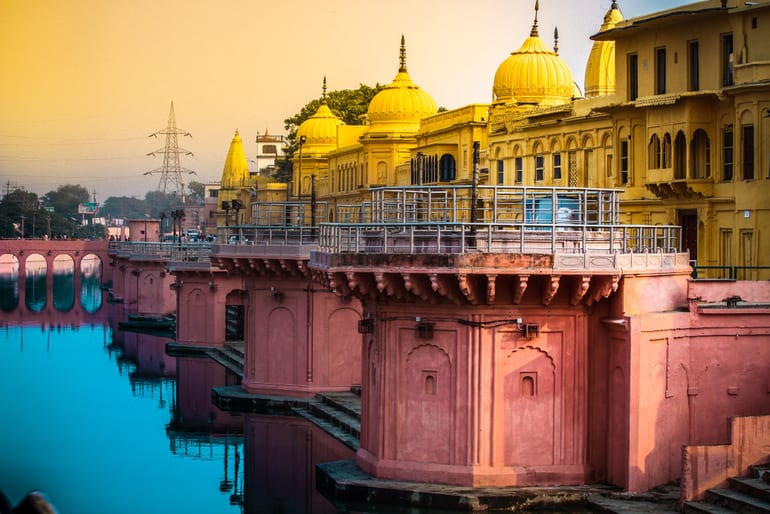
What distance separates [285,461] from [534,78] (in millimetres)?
29982

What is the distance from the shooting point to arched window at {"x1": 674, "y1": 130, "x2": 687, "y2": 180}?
1316 inches

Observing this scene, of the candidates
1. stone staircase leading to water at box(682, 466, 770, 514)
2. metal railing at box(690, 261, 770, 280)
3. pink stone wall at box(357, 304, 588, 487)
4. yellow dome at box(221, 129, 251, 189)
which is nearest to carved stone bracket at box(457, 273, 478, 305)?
pink stone wall at box(357, 304, 588, 487)

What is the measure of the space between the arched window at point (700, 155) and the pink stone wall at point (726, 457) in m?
12.7

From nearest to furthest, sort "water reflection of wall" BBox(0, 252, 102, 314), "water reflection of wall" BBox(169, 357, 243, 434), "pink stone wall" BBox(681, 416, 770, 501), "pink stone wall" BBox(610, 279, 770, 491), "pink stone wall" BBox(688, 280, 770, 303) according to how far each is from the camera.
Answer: "pink stone wall" BBox(681, 416, 770, 501) → "pink stone wall" BBox(610, 279, 770, 491) → "pink stone wall" BBox(688, 280, 770, 303) → "water reflection of wall" BBox(169, 357, 243, 434) → "water reflection of wall" BBox(0, 252, 102, 314)

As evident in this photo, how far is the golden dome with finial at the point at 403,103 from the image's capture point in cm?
7256

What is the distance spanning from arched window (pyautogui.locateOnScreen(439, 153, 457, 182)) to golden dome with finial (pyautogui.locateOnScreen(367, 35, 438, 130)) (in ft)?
33.1

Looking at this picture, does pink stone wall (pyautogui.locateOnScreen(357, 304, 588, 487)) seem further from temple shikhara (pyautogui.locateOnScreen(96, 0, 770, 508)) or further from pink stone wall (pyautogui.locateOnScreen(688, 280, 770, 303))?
pink stone wall (pyautogui.locateOnScreen(688, 280, 770, 303))

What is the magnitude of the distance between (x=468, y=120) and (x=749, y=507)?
1603 inches

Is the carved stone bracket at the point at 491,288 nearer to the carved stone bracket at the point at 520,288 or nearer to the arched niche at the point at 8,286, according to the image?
the carved stone bracket at the point at 520,288

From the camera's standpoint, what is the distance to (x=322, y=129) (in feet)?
289

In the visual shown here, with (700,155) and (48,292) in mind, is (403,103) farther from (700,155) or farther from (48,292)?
(48,292)

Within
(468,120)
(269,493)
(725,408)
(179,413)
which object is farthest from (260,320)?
(468,120)

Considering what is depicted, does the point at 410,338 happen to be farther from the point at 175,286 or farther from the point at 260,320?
the point at 175,286

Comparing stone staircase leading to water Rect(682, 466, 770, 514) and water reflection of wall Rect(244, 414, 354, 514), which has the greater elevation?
stone staircase leading to water Rect(682, 466, 770, 514)
